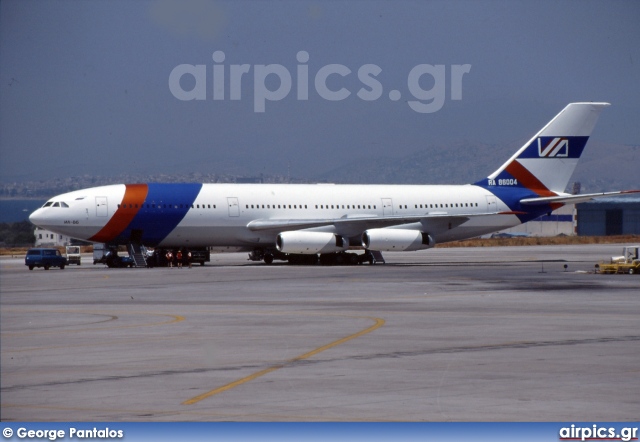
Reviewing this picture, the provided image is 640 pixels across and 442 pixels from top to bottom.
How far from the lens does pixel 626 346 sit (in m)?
19.8

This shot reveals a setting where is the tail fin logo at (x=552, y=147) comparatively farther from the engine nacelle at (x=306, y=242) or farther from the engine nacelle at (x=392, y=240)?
the engine nacelle at (x=306, y=242)

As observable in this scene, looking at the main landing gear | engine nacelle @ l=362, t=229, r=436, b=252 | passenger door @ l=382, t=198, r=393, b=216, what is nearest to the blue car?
the main landing gear

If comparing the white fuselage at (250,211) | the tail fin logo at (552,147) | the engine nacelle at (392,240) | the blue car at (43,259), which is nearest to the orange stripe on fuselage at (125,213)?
the white fuselage at (250,211)

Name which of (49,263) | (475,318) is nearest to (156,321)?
(475,318)

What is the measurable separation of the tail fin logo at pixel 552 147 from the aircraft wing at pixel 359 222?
26.9 ft

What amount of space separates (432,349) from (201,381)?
550 cm

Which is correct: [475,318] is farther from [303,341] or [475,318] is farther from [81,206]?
[81,206]

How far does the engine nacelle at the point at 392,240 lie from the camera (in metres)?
59.9

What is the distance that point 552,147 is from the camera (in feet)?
223

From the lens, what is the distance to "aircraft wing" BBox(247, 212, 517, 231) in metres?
60.6

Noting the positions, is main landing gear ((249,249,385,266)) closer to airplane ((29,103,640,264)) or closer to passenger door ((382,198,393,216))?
airplane ((29,103,640,264))

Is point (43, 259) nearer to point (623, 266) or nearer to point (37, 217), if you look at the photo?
point (37, 217)

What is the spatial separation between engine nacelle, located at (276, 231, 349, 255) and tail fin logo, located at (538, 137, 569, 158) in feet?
55.2

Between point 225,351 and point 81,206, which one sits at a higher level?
point 81,206
